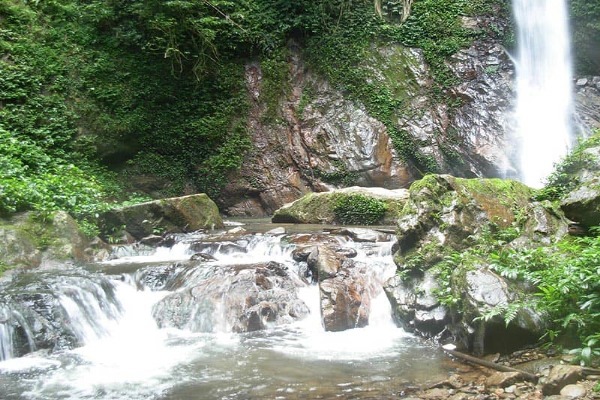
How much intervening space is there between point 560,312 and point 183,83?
1307 cm

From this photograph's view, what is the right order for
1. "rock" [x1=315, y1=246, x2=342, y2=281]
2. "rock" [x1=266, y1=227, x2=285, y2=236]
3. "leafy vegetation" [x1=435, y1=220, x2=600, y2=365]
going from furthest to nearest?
1. "rock" [x1=266, y1=227, x2=285, y2=236]
2. "rock" [x1=315, y1=246, x2=342, y2=281]
3. "leafy vegetation" [x1=435, y1=220, x2=600, y2=365]

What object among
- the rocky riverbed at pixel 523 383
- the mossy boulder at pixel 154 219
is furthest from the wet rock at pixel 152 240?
the rocky riverbed at pixel 523 383

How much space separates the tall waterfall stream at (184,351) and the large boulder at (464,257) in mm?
397

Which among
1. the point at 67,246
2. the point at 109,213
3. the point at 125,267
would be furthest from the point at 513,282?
the point at 109,213

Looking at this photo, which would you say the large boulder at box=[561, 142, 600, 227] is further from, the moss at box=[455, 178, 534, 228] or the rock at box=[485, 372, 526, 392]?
the rock at box=[485, 372, 526, 392]

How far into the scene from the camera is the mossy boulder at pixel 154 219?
1019 centimetres

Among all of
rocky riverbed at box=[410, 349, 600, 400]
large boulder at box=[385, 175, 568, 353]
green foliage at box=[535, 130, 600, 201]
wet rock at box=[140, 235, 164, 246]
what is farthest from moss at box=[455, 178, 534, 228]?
wet rock at box=[140, 235, 164, 246]

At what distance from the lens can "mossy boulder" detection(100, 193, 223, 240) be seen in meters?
10.2

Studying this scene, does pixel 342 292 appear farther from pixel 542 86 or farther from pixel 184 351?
pixel 542 86

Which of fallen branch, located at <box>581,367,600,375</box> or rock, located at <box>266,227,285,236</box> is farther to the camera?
rock, located at <box>266,227,285,236</box>

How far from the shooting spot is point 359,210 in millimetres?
11602

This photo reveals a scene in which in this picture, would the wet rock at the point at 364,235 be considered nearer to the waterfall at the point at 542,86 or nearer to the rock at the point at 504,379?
the rock at the point at 504,379

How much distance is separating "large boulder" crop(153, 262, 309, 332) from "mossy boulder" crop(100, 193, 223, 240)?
3063 millimetres

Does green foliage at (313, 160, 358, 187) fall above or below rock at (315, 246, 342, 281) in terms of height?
above
